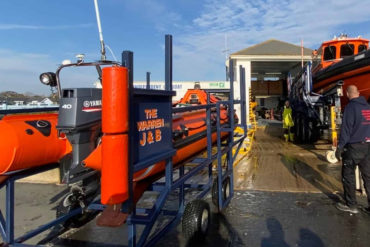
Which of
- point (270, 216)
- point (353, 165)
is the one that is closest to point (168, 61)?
point (270, 216)

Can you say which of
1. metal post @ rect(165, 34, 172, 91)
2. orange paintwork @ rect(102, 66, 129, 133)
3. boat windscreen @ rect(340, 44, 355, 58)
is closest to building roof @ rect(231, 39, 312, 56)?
boat windscreen @ rect(340, 44, 355, 58)

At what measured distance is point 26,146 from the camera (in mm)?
2834

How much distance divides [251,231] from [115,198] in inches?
98.0

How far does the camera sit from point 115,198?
204cm

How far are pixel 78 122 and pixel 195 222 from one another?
62.5 inches

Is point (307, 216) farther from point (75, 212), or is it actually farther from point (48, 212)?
point (48, 212)

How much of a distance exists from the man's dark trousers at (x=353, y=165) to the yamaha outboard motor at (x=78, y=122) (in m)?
3.52

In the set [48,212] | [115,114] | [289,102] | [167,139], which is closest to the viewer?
[115,114]

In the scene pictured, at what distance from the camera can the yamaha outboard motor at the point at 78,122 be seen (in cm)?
291

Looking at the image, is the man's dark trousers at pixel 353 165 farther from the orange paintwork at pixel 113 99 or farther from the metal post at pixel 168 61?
the orange paintwork at pixel 113 99

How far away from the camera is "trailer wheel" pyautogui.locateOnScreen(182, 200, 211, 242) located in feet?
11.5

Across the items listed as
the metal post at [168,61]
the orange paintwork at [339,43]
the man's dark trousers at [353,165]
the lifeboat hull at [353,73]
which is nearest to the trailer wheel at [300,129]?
the orange paintwork at [339,43]

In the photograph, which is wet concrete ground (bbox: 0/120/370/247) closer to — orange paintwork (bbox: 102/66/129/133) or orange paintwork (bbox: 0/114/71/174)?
orange paintwork (bbox: 0/114/71/174)

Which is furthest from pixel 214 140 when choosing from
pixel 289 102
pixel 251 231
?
pixel 289 102
